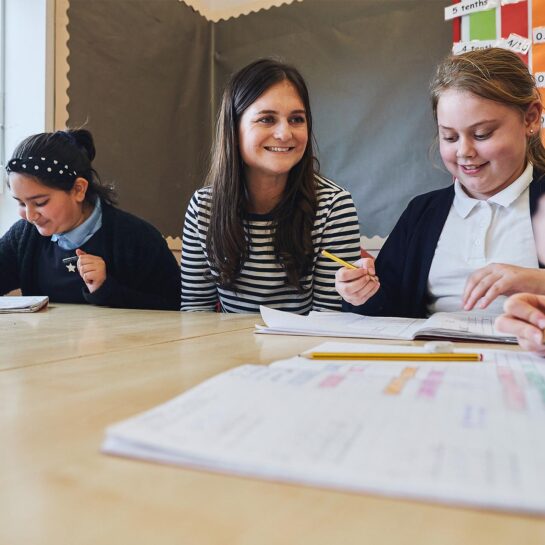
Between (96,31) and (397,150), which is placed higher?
(96,31)

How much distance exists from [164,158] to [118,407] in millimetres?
2167

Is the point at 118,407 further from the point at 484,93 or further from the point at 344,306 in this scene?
the point at 484,93

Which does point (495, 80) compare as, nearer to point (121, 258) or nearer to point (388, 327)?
point (388, 327)

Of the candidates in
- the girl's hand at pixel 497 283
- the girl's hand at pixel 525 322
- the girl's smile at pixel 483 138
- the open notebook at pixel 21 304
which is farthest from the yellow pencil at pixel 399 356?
the open notebook at pixel 21 304

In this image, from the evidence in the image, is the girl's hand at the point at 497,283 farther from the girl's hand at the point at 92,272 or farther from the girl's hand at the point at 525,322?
the girl's hand at the point at 92,272

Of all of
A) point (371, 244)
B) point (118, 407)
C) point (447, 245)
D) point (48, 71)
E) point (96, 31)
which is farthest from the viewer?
point (371, 244)

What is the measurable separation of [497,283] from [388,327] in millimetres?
174

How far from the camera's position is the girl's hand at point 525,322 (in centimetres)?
57

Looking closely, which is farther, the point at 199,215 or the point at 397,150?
the point at 397,150

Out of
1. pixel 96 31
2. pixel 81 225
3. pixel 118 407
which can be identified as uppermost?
pixel 96 31

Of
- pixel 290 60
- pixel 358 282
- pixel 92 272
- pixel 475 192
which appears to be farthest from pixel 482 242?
pixel 290 60

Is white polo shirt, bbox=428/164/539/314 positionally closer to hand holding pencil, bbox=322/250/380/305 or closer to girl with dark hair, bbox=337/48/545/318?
girl with dark hair, bbox=337/48/545/318

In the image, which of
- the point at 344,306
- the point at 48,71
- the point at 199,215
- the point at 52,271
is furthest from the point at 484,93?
the point at 48,71

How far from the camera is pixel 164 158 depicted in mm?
2453
